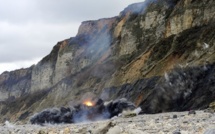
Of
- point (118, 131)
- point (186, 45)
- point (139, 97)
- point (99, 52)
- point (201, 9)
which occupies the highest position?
point (99, 52)

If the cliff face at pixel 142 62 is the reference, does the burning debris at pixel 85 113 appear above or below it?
below

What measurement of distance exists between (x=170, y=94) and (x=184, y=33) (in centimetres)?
1719

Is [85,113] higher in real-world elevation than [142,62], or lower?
Result: lower

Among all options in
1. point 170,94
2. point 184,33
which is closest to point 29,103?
point 184,33

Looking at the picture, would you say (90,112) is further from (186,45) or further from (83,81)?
(83,81)

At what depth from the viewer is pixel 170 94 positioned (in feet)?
163

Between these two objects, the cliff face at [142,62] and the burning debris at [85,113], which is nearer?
the cliff face at [142,62]

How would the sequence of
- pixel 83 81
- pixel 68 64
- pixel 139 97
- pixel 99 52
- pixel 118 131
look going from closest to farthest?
pixel 118 131 < pixel 139 97 < pixel 83 81 < pixel 99 52 < pixel 68 64

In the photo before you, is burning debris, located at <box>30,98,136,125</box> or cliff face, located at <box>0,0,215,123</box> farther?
burning debris, located at <box>30,98,136,125</box>

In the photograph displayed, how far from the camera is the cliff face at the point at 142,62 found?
162 feet

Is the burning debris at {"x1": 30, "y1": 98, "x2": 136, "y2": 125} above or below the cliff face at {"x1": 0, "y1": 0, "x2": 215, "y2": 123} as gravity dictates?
below

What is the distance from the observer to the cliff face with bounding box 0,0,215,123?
49344mm

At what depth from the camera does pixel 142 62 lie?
71.6 metres

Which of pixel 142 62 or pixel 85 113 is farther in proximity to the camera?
pixel 142 62
